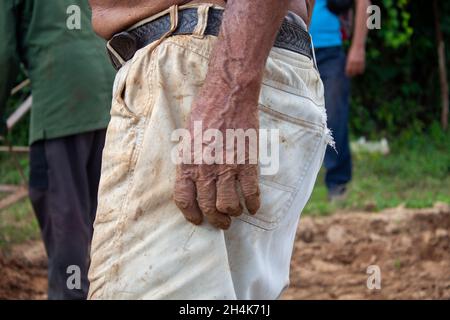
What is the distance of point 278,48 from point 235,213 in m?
0.43

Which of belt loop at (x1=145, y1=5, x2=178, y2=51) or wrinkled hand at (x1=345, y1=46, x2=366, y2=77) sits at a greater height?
belt loop at (x1=145, y1=5, x2=178, y2=51)

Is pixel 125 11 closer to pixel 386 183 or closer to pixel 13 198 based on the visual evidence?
pixel 13 198

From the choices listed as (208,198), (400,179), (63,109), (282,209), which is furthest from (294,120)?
(400,179)

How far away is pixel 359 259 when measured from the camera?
5590mm

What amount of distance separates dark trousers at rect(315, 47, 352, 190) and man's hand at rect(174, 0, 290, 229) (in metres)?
4.51

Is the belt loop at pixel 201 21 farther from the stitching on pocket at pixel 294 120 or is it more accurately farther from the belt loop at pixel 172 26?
the stitching on pocket at pixel 294 120

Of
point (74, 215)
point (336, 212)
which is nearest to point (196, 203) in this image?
point (74, 215)

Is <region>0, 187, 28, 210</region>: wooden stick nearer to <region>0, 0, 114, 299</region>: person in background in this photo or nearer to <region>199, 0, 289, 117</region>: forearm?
<region>0, 0, 114, 299</region>: person in background

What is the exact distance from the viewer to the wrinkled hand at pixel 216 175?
1934 millimetres

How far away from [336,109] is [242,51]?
15.3ft

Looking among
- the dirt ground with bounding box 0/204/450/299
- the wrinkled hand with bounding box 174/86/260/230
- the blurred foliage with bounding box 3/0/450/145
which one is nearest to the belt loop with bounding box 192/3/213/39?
the wrinkled hand with bounding box 174/86/260/230

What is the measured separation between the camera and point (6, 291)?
4.95 metres

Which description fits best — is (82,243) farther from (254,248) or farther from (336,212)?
(336,212)

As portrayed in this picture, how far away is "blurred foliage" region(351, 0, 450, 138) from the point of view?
9.08 meters
